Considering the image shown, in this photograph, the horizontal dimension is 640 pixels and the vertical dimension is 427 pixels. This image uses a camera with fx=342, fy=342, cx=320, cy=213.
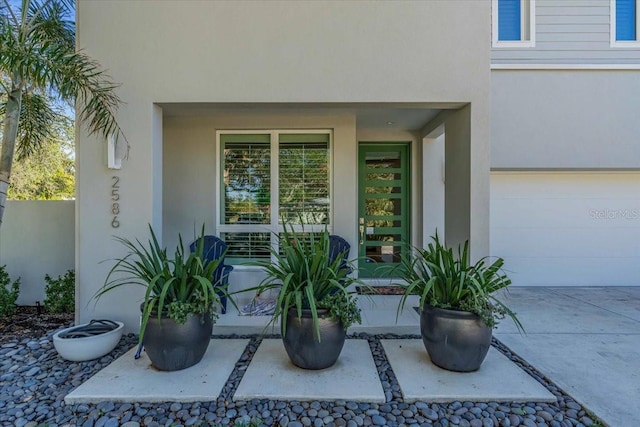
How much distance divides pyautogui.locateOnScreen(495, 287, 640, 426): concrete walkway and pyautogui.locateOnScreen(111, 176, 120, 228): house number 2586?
16.1 feet

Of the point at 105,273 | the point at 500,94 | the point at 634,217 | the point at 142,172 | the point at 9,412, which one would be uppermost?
the point at 500,94

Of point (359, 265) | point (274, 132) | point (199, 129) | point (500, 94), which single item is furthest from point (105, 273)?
point (500, 94)

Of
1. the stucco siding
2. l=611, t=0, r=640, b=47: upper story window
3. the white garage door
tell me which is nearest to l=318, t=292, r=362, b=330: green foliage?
the white garage door

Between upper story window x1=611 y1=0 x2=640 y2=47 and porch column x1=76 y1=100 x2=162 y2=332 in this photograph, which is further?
upper story window x1=611 y1=0 x2=640 y2=47

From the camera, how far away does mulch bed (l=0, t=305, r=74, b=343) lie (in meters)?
4.34

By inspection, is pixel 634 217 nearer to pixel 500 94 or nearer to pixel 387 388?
pixel 500 94

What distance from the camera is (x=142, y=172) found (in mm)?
4227

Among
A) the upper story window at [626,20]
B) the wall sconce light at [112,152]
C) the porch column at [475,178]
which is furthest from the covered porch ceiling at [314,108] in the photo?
the upper story window at [626,20]

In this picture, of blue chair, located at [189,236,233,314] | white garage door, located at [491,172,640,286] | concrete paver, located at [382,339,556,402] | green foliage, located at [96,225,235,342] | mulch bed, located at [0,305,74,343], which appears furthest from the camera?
white garage door, located at [491,172,640,286]

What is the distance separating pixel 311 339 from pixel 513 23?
7166 mm

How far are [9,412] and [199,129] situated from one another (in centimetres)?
436

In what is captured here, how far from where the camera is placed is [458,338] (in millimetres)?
3096

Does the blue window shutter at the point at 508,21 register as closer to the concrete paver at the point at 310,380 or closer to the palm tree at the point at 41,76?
the concrete paver at the point at 310,380

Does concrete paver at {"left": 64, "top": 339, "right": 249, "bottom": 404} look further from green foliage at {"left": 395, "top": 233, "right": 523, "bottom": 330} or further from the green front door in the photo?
the green front door
